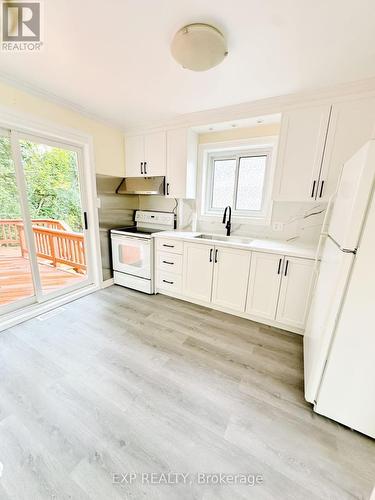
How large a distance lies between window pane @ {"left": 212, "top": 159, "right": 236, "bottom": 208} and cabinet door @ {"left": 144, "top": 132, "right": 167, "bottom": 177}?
2.61ft

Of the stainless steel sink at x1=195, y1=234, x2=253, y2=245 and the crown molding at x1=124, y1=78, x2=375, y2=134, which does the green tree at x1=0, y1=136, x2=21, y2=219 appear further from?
the stainless steel sink at x1=195, y1=234, x2=253, y2=245

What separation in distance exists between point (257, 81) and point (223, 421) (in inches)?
107

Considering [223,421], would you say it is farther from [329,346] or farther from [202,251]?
[202,251]

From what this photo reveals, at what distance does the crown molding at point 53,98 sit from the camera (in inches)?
72.6

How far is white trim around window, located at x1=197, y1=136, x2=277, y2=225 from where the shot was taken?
8.54 feet

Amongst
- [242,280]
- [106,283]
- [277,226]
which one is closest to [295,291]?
[242,280]

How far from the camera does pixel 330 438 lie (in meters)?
1.21

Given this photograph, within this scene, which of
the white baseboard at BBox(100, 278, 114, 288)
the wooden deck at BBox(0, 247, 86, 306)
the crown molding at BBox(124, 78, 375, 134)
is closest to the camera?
the crown molding at BBox(124, 78, 375, 134)

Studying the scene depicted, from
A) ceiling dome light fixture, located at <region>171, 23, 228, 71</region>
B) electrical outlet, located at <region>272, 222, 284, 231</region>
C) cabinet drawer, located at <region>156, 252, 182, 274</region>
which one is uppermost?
ceiling dome light fixture, located at <region>171, 23, 228, 71</region>

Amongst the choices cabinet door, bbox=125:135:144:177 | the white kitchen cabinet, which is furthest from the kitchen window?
cabinet door, bbox=125:135:144:177

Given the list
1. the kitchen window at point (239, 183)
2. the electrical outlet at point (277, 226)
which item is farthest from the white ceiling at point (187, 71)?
the electrical outlet at point (277, 226)

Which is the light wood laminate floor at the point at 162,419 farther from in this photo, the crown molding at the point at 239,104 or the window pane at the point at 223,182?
the crown molding at the point at 239,104

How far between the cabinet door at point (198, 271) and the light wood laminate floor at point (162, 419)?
597 mm

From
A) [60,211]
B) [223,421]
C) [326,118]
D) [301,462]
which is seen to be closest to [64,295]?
[60,211]
